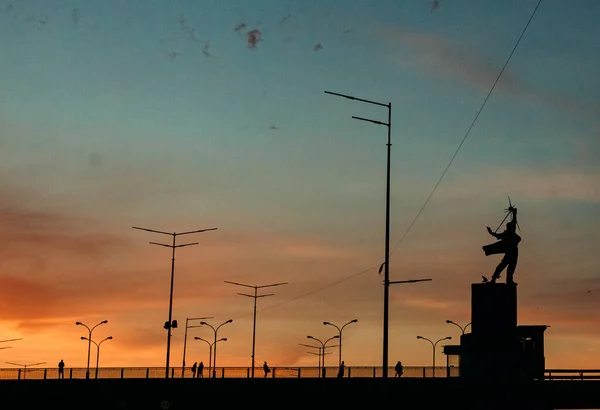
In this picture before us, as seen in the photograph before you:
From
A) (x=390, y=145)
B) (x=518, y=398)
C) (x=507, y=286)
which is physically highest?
(x=390, y=145)

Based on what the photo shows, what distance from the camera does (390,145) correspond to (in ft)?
227

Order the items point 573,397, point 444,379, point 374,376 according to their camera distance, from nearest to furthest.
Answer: point 573,397 < point 444,379 < point 374,376

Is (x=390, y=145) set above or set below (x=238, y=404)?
above

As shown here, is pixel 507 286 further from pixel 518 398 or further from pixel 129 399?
pixel 129 399

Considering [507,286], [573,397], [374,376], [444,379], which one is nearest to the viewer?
[507,286]

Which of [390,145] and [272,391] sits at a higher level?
A: [390,145]

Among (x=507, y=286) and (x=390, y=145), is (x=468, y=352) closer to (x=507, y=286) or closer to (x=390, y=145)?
(x=507, y=286)

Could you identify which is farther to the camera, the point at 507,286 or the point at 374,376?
the point at 374,376

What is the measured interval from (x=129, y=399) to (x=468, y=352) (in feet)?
108

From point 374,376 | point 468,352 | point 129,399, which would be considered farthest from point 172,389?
point 468,352

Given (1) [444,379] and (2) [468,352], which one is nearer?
(2) [468,352]

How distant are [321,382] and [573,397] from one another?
2025cm

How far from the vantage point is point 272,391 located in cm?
9081

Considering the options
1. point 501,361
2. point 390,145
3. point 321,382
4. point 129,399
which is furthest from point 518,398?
point 129,399
